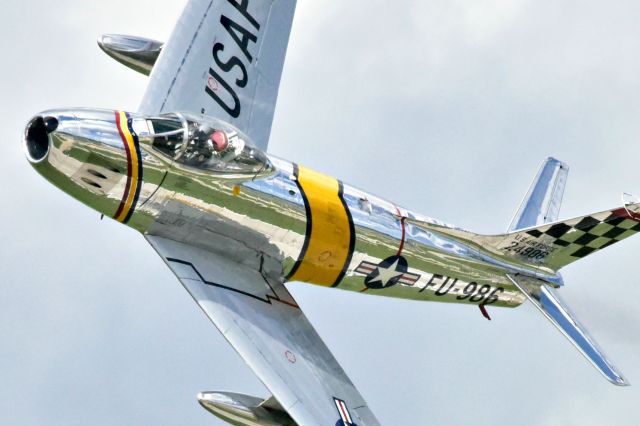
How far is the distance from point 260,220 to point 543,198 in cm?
623

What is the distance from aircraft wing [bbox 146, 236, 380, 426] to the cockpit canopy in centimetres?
138

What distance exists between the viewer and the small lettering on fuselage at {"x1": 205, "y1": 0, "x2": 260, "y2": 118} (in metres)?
21.0

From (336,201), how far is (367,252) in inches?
39.6

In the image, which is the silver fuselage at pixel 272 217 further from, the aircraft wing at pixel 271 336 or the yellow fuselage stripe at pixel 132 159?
the aircraft wing at pixel 271 336

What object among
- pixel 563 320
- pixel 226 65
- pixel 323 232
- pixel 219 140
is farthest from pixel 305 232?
pixel 563 320

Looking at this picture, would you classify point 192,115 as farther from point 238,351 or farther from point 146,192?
point 238,351

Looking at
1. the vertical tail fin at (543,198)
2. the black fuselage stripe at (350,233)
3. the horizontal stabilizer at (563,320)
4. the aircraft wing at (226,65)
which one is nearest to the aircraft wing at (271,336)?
the black fuselage stripe at (350,233)

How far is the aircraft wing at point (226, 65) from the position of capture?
2047cm

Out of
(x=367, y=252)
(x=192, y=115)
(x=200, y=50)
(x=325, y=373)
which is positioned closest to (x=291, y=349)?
(x=325, y=373)

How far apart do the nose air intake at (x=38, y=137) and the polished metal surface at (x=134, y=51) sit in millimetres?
5420

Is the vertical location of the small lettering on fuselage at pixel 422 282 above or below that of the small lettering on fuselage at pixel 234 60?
below

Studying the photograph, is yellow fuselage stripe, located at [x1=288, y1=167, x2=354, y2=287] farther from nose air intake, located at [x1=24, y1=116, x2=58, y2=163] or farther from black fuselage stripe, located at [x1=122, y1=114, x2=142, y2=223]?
nose air intake, located at [x1=24, y1=116, x2=58, y2=163]

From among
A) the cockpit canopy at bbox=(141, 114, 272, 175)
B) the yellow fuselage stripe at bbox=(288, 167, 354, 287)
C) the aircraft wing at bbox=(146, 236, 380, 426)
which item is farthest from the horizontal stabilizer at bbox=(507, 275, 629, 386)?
the cockpit canopy at bbox=(141, 114, 272, 175)

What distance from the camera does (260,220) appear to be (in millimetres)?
19562
